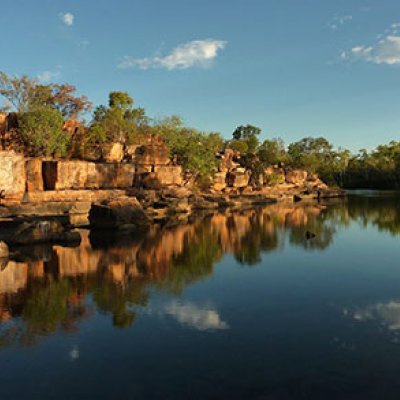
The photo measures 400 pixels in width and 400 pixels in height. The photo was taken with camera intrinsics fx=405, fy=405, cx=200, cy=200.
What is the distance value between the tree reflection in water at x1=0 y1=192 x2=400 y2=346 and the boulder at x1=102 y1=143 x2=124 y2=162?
2800cm

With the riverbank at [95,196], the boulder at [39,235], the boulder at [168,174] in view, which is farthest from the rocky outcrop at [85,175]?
the boulder at [39,235]

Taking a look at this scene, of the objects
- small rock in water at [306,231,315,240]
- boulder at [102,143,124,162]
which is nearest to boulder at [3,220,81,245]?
small rock in water at [306,231,315,240]

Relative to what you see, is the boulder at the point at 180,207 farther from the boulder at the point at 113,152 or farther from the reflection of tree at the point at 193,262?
the reflection of tree at the point at 193,262

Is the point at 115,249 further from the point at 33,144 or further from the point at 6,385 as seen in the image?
the point at 33,144

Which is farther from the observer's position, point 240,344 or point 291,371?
point 240,344

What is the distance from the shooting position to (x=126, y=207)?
39562 mm

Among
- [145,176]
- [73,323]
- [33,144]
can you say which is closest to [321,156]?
[145,176]

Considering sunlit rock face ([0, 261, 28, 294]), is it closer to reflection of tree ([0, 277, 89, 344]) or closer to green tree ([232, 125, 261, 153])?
reflection of tree ([0, 277, 89, 344])

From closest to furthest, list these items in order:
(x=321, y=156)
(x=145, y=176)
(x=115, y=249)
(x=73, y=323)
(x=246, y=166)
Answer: (x=73, y=323) < (x=115, y=249) < (x=145, y=176) < (x=246, y=166) < (x=321, y=156)

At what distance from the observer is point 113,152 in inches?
2569

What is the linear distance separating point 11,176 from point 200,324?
36.5 meters

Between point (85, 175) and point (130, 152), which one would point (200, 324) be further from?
point (130, 152)

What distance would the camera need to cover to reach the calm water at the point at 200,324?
9668 millimetres

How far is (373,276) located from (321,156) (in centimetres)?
13601
